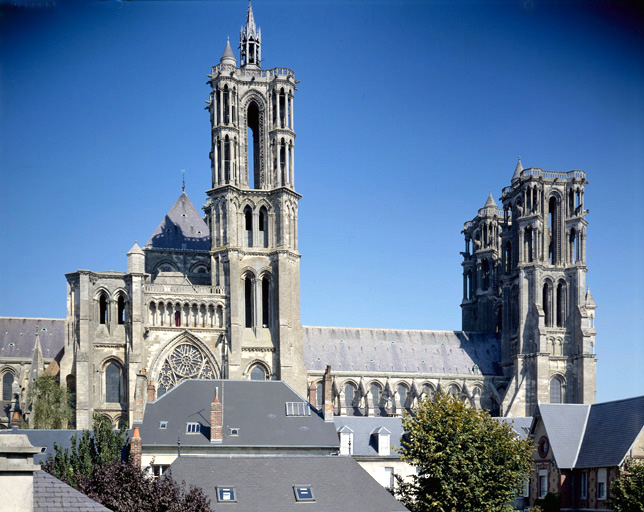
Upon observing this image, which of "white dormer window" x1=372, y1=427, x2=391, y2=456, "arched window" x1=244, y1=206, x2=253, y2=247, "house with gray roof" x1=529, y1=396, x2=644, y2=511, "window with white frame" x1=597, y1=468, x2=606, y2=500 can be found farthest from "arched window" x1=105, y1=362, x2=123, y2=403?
"window with white frame" x1=597, y1=468, x2=606, y2=500

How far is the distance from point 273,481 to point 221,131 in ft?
149

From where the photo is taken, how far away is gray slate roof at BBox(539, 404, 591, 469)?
2199 inches

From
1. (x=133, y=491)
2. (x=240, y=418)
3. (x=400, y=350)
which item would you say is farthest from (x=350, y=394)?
(x=133, y=491)

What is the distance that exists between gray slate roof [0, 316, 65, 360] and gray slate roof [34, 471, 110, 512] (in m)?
70.4

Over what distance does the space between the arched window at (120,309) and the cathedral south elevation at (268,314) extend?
0.77 feet

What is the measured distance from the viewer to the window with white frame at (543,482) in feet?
188

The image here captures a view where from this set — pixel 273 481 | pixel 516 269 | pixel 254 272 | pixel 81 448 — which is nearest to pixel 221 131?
pixel 254 272

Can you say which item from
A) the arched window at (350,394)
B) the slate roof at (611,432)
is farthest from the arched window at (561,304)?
the slate roof at (611,432)

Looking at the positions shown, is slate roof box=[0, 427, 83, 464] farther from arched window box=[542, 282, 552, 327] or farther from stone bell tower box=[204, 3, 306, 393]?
arched window box=[542, 282, 552, 327]

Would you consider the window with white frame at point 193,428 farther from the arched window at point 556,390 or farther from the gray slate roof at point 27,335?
the arched window at point 556,390

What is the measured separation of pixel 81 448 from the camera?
48.0m

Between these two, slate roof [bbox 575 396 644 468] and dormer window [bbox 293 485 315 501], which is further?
slate roof [bbox 575 396 644 468]

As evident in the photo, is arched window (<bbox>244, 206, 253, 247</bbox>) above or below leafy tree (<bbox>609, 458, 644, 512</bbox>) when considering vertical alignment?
above

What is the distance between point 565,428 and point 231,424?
19761 mm
